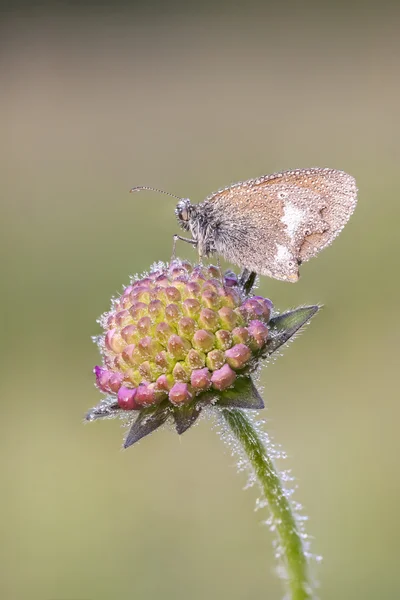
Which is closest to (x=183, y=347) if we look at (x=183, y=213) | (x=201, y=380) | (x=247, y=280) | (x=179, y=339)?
(x=179, y=339)

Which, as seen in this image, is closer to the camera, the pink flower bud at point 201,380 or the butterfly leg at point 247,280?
the pink flower bud at point 201,380

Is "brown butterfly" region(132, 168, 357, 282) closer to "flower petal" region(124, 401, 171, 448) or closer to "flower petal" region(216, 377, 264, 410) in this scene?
"flower petal" region(216, 377, 264, 410)

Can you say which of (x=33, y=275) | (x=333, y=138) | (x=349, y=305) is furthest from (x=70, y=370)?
(x=333, y=138)

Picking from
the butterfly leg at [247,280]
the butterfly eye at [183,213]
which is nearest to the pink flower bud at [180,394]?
the butterfly leg at [247,280]

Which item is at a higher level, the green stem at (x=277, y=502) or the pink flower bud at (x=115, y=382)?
the pink flower bud at (x=115, y=382)

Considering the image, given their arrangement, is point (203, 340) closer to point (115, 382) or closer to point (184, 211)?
point (115, 382)

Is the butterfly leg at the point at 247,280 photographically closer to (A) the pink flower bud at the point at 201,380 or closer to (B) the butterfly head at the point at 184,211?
(B) the butterfly head at the point at 184,211

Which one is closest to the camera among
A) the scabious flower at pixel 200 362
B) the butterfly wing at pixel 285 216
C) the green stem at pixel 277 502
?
the green stem at pixel 277 502
